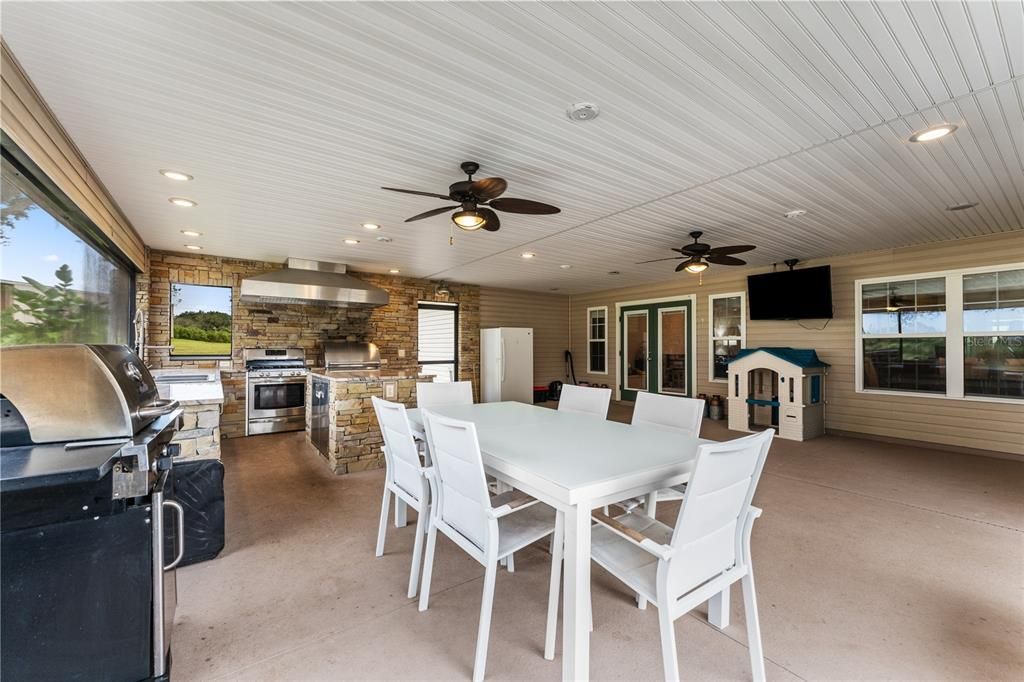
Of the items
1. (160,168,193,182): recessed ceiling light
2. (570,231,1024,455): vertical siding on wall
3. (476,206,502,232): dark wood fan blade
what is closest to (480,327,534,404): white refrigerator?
(570,231,1024,455): vertical siding on wall

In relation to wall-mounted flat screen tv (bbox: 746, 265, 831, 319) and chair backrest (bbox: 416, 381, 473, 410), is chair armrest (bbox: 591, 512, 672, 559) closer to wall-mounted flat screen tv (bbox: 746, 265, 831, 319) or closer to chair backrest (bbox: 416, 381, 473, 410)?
chair backrest (bbox: 416, 381, 473, 410)

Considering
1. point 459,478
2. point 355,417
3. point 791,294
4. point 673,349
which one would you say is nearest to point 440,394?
point 355,417

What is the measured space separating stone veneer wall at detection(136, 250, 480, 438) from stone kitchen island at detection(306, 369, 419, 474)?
7.33 ft

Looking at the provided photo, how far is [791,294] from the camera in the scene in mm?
6184

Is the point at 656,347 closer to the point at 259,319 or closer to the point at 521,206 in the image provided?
Result: the point at 521,206

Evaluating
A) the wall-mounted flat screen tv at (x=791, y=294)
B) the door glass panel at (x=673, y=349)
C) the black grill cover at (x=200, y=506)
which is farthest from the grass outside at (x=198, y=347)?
the wall-mounted flat screen tv at (x=791, y=294)

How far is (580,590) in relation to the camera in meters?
1.48

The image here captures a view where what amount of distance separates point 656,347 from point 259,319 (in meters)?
6.82

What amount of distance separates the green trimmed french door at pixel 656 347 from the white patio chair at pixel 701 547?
258 inches

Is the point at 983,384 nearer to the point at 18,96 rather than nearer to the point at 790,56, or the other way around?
the point at 790,56

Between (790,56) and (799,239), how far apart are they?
3.70 metres

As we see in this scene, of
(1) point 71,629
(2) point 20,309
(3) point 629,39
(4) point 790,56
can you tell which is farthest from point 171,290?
(4) point 790,56

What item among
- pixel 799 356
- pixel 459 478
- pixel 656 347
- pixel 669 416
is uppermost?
pixel 656 347

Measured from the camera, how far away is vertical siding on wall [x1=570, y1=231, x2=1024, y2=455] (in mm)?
4730
